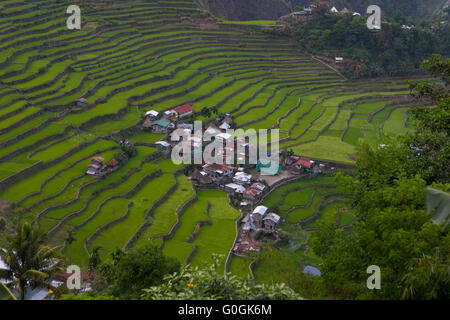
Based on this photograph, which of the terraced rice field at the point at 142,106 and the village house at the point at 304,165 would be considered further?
the village house at the point at 304,165

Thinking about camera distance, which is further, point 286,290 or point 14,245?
point 14,245

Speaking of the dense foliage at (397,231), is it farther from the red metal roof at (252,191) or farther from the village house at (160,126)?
the village house at (160,126)

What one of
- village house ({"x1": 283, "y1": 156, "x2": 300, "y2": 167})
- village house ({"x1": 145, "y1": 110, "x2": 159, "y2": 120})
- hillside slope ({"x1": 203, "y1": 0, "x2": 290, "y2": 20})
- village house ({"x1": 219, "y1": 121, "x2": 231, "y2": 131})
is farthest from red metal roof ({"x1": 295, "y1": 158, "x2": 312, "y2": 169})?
hillside slope ({"x1": 203, "y1": 0, "x2": 290, "y2": 20})

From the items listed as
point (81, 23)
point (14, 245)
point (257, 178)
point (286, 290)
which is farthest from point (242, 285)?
point (81, 23)

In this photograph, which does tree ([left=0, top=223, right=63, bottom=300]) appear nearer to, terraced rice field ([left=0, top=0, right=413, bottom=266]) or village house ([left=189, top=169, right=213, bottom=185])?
terraced rice field ([left=0, top=0, right=413, bottom=266])

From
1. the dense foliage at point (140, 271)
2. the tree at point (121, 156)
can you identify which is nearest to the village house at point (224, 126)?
the tree at point (121, 156)
